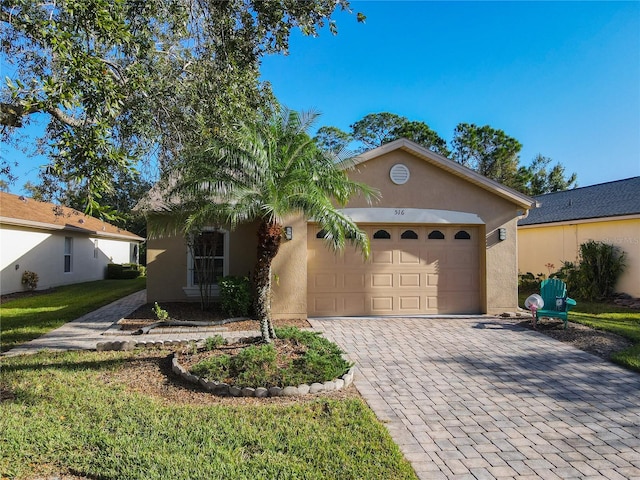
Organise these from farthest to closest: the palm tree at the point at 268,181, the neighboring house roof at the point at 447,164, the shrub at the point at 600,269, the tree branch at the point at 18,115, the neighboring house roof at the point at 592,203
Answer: the neighboring house roof at the point at 592,203 → the shrub at the point at 600,269 → the neighboring house roof at the point at 447,164 → the palm tree at the point at 268,181 → the tree branch at the point at 18,115

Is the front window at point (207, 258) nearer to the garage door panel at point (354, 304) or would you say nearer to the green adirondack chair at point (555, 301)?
the garage door panel at point (354, 304)

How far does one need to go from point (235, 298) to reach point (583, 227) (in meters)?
14.0

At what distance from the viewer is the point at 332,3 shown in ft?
22.0

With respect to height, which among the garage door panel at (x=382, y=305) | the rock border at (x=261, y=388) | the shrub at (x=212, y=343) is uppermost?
the garage door panel at (x=382, y=305)

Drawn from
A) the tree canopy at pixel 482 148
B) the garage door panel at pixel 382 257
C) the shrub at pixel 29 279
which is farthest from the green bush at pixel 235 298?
the tree canopy at pixel 482 148

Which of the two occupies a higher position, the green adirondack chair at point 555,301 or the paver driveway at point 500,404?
the green adirondack chair at point 555,301

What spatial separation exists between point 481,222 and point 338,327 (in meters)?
5.10

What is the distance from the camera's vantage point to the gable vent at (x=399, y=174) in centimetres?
1110

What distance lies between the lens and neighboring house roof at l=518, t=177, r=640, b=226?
1488 centimetres

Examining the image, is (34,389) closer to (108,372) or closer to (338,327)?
(108,372)

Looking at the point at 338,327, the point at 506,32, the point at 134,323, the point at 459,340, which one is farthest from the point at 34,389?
the point at 506,32

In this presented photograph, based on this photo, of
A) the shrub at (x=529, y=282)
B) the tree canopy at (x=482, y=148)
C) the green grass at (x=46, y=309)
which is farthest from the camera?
the tree canopy at (x=482, y=148)

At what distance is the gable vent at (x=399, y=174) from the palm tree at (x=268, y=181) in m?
2.53

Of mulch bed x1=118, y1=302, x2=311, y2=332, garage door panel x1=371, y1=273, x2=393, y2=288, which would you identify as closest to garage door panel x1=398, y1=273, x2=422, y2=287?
garage door panel x1=371, y1=273, x2=393, y2=288
